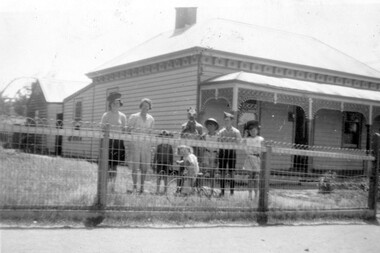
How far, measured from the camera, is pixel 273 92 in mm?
13453

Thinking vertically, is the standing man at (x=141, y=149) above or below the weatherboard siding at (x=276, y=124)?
below

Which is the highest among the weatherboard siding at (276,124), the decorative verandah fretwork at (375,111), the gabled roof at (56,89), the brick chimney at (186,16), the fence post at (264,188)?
the brick chimney at (186,16)

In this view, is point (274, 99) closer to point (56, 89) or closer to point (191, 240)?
point (191, 240)

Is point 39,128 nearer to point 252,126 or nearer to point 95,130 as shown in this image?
point 95,130

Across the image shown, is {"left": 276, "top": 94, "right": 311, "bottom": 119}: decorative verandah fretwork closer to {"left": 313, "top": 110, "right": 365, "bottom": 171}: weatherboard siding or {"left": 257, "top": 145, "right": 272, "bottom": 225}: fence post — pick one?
{"left": 313, "top": 110, "right": 365, "bottom": 171}: weatherboard siding

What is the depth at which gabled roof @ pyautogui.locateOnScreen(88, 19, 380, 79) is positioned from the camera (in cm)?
1513

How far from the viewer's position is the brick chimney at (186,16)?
18.2 m

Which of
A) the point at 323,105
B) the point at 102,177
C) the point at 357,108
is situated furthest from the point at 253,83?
the point at 102,177

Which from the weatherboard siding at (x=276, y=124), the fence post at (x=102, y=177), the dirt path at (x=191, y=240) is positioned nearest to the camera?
the dirt path at (x=191, y=240)

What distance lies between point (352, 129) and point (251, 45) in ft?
20.1

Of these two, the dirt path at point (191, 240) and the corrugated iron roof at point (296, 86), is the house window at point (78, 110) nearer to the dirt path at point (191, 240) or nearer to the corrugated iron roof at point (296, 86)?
the corrugated iron roof at point (296, 86)

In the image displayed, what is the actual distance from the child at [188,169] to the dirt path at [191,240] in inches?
28.1

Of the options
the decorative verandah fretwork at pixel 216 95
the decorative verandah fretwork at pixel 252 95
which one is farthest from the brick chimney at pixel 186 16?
the decorative verandah fretwork at pixel 252 95

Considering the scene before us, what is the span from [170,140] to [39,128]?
1.72 m
